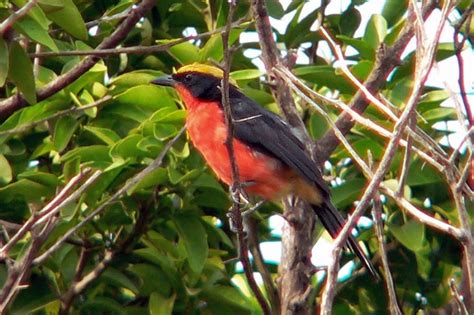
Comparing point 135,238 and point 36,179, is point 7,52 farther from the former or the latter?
point 135,238

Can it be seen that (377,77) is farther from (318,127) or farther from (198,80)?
(198,80)

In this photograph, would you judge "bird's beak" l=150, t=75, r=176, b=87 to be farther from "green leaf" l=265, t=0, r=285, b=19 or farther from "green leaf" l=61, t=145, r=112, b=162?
"green leaf" l=265, t=0, r=285, b=19

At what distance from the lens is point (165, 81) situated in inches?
247

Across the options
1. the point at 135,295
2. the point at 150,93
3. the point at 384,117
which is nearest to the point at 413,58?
the point at 384,117

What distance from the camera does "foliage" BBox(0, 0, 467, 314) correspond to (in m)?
5.86

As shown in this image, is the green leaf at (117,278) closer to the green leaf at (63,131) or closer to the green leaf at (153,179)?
the green leaf at (153,179)

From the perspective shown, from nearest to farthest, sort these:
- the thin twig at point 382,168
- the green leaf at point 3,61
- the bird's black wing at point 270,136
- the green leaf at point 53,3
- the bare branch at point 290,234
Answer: the thin twig at point 382,168, the green leaf at point 3,61, the green leaf at point 53,3, the bare branch at point 290,234, the bird's black wing at point 270,136

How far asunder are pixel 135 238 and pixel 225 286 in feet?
1.75

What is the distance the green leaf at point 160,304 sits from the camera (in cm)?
586

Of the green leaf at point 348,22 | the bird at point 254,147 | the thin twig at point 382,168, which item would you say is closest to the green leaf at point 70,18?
the bird at point 254,147

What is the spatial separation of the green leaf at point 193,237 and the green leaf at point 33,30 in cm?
120

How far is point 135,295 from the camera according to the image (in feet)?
21.1

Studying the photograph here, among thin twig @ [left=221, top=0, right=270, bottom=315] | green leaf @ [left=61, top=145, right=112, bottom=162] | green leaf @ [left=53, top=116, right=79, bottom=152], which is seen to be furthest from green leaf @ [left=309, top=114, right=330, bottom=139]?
green leaf @ [left=53, top=116, right=79, bottom=152]

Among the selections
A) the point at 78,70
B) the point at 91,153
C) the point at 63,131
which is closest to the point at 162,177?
the point at 91,153
